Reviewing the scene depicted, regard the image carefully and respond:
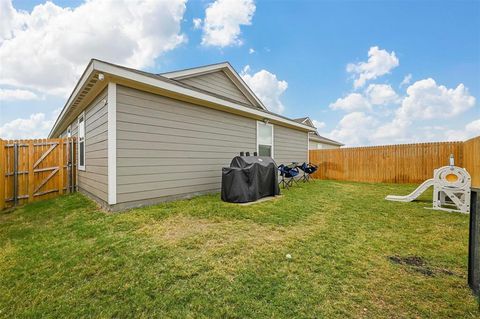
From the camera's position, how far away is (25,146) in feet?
20.4

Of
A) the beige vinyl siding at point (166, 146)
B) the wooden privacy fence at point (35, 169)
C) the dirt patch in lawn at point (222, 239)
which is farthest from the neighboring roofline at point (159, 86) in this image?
the dirt patch in lawn at point (222, 239)

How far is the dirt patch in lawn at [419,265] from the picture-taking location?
225 centimetres

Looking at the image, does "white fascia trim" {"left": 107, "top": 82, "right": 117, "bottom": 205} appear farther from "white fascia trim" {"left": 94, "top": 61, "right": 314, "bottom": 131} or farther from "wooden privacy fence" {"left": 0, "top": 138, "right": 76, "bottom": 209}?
"wooden privacy fence" {"left": 0, "top": 138, "right": 76, "bottom": 209}

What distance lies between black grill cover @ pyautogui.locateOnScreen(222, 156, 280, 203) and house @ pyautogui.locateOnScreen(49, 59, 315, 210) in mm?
1058

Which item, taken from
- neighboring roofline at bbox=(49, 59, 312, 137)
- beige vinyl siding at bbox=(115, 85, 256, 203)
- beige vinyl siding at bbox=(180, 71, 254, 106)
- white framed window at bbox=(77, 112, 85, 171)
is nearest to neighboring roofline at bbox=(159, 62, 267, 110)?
beige vinyl siding at bbox=(180, 71, 254, 106)

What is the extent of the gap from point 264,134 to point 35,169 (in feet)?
24.8

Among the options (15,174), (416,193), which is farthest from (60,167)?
(416,193)

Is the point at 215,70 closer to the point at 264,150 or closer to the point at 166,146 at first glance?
the point at 264,150

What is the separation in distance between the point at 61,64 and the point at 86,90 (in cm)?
587

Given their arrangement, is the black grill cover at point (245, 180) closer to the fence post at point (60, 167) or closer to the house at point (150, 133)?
the house at point (150, 133)

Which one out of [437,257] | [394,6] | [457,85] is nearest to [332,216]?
[437,257]

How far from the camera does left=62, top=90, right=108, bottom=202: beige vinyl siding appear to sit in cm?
453

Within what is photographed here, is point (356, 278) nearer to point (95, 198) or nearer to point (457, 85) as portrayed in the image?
point (95, 198)

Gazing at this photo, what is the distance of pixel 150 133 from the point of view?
4844 millimetres
